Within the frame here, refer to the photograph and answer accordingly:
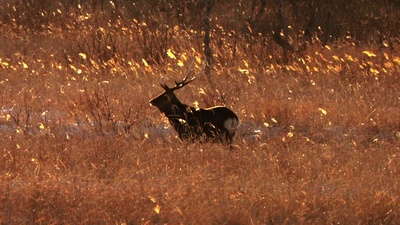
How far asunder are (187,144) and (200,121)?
283 mm

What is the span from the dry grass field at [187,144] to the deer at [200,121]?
20 centimetres

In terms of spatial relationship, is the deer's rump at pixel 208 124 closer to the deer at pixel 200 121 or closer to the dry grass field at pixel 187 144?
the deer at pixel 200 121

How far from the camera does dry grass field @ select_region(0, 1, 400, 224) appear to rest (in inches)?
262

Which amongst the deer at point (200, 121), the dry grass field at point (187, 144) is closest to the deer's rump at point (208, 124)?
the deer at point (200, 121)

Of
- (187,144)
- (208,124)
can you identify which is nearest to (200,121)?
Result: (208,124)

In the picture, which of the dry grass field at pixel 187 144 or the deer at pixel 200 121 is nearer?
the dry grass field at pixel 187 144

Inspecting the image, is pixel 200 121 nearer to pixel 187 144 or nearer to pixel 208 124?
pixel 208 124

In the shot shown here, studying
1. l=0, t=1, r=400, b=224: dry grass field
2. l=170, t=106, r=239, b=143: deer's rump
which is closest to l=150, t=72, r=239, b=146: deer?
l=170, t=106, r=239, b=143: deer's rump

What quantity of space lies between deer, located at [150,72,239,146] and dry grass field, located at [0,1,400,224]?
0.64ft

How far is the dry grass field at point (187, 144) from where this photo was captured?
6.66 m

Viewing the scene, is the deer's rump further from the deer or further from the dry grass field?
the dry grass field

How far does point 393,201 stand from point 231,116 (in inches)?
97.9

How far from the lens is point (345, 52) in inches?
574

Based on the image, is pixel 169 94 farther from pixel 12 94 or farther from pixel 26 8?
pixel 26 8
